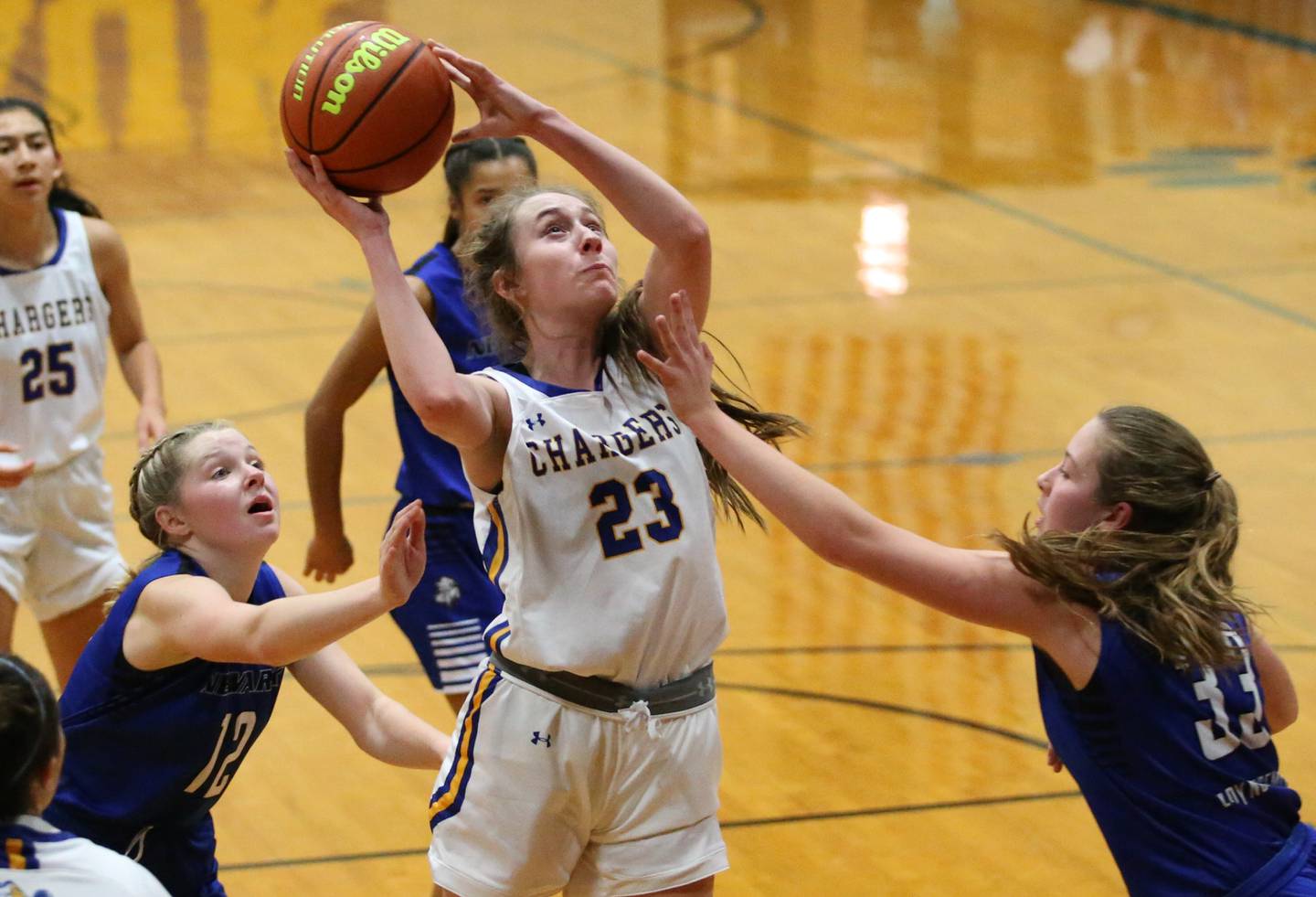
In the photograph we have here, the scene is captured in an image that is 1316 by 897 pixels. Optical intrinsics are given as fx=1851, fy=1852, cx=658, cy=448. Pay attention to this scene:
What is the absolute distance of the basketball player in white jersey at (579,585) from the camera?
323 centimetres

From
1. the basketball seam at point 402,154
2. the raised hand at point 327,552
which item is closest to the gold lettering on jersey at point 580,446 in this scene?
the basketball seam at point 402,154

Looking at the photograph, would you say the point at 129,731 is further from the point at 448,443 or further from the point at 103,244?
the point at 103,244

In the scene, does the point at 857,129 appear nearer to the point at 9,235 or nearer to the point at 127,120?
the point at 127,120

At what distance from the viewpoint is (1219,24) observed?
59.0ft

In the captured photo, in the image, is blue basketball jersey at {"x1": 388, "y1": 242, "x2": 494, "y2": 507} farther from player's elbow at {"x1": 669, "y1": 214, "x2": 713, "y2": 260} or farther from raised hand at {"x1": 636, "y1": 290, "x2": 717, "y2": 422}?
raised hand at {"x1": 636, "y1": 290, "x2": 717, "y2": 422}

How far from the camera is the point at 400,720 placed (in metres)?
3.55

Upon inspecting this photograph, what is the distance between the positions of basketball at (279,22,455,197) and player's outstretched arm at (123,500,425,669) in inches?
27.5

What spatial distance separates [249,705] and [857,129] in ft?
38.1

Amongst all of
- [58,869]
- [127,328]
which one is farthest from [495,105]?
[127,328]

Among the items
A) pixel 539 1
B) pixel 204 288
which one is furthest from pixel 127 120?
pixel 539 1

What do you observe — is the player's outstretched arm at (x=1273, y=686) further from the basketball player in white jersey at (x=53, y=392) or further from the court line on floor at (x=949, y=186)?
the court line on floor at (x=949, y=186)

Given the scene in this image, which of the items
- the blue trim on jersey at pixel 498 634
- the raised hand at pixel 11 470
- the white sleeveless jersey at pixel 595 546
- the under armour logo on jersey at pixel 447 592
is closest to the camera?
the white sleeveless jersey at pixel 595 546

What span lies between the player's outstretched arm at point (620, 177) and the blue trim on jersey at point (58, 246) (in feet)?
6.54

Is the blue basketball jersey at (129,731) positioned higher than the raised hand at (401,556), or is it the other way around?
the raised hand at (401,556)
